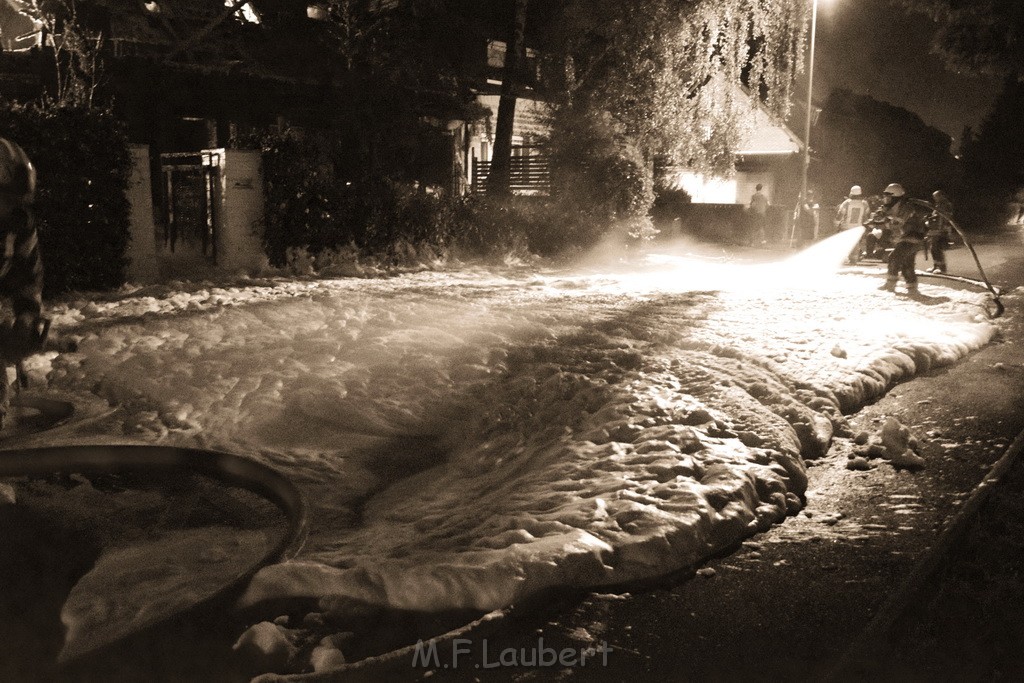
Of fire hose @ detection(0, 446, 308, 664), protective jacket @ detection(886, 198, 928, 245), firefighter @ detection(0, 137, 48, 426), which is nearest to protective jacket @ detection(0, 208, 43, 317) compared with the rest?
firefighter @ detection(0, 137, 48, 426)

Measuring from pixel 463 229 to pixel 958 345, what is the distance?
9.56 m

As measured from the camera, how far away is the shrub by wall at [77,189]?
10.4 metres

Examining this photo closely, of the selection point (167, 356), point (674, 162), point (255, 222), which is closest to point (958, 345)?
point (167, 356)

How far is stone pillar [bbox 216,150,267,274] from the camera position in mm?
13219

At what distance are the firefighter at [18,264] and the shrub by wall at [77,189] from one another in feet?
19.7

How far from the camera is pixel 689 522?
4203 millimetres

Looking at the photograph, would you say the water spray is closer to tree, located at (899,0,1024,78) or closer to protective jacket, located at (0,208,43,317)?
protective jacket, located at (0,208,43,317)

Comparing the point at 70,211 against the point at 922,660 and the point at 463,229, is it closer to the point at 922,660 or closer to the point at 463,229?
the point at 463,229

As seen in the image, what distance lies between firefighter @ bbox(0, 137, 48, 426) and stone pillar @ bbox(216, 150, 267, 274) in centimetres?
842

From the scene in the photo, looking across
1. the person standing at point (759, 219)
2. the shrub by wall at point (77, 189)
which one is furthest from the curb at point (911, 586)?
the person standing at point (759, 219)

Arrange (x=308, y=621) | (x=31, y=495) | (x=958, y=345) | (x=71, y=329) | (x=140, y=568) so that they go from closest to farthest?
1. (x=308, y=621)
2. (x=140, y=568)
3. (x=31, y=495)
4. (x=71, y=329)
5. (x=958, y=345)

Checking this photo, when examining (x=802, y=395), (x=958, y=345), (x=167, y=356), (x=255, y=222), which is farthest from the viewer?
(x=255, y=222)

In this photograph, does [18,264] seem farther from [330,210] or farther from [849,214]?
[849,214]

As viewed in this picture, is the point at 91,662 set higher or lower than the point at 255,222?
lower
